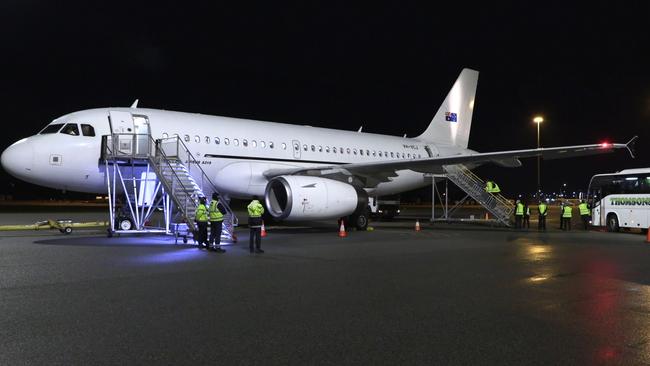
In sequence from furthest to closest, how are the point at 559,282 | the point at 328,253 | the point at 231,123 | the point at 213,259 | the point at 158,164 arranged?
the point at 231,123 → the point at 158,164 → the point at 328,253 → the point at 213,259 → the point at 559,282

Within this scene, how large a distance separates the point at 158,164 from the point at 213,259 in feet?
18.0

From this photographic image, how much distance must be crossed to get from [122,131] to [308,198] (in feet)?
19.4

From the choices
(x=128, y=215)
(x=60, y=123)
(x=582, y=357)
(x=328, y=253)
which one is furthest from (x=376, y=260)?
(x=60, y=123)

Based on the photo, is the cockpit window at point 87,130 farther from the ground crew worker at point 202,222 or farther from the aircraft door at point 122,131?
the ground crew worker at point 202,222

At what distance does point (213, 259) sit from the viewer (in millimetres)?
11258

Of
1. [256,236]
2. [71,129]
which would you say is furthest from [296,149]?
[256,236]

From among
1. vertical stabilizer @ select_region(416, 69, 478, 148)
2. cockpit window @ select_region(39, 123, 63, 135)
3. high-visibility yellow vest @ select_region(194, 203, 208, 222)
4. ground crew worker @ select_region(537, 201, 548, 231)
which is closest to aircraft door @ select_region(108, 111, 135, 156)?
cockpit window @ select_region(39, 123, 63, 135)

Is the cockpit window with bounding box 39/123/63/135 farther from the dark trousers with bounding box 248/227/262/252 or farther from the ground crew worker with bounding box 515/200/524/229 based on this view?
the ground crew worker with bounding box 515/200/524/229

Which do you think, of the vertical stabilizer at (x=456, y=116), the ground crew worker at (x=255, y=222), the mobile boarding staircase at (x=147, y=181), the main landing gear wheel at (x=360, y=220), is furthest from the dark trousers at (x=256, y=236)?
the vertical stabilizer at (x=456, y=116)

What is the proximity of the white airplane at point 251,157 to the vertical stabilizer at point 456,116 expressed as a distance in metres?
6.71

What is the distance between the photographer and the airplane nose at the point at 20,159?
1548cm

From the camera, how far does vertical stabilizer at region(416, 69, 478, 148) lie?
2930cm

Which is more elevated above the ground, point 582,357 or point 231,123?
point 231,123

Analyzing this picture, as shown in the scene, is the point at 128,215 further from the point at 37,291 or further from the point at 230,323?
the point at 230,323
